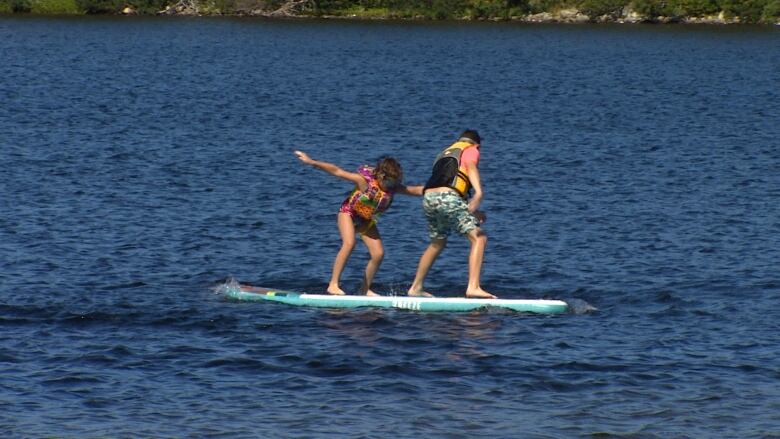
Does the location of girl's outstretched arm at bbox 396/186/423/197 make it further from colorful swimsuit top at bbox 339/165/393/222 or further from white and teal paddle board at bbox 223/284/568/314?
white and teal paddle board at bbox 223/284/568/314

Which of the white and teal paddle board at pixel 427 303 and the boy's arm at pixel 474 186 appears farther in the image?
the white and teal paddle board at pixel 427 303

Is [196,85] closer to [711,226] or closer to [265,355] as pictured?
[711,226]

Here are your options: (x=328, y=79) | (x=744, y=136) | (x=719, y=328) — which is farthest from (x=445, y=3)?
(x=719, y=328)

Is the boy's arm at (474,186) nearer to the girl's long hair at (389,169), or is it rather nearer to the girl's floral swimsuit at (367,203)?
the girl's long hair at (389,169)

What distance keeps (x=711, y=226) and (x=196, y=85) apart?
3509 centimetres

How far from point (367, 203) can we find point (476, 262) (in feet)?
5.03

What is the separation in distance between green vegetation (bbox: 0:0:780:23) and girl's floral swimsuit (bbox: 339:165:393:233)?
320ft

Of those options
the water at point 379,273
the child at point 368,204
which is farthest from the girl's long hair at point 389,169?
the water at point 379,273

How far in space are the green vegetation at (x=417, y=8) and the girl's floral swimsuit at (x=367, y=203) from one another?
9761 centimetres

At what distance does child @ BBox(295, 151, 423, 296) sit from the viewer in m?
17.0

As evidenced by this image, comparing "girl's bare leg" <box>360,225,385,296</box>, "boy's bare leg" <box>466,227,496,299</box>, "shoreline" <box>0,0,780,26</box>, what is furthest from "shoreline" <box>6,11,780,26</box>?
"boy's bare leg" <box>466,227,496,299</box>

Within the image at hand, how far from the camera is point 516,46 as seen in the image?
8894 centimetres

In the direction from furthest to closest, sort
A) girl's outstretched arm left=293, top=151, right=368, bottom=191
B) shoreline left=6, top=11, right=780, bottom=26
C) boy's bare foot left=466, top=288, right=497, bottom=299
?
shoreline left=6, top=11, right=780, bottom=26
boy's bare foot left=466, top=288, right=497, bottom=299
girl's outstretched arm left=293, top=151, right=368, bottom=191

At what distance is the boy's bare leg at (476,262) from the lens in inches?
679
